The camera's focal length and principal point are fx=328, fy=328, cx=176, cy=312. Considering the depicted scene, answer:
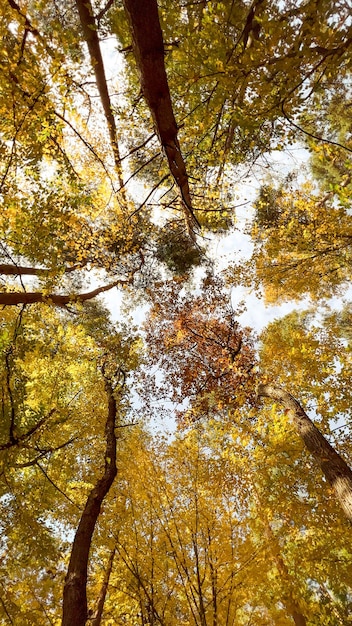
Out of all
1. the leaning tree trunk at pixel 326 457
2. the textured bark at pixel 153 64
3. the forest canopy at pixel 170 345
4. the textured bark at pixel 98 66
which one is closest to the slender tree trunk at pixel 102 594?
the forest canopy at pixel 170 345

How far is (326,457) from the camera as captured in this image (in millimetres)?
4527

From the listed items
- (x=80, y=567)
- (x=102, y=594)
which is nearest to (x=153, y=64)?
(x=80, y=567)

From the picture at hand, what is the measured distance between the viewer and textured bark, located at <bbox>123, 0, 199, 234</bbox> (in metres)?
2.68

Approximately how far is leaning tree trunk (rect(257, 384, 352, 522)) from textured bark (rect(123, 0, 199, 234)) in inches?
171

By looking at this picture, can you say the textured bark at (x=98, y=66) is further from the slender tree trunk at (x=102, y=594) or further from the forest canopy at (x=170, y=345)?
the slender tree trunk at (x=102, y=594)

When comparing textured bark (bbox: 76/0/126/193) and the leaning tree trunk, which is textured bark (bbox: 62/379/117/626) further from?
textured bark (bbox: 76/0/126/193)

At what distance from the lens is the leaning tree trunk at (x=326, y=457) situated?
13.4 feet

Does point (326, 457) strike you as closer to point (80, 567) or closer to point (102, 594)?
point (80, 567)

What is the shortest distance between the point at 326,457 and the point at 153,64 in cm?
504

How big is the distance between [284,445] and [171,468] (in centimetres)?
284

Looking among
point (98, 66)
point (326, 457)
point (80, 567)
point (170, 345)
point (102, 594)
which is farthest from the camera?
point (170, 345)

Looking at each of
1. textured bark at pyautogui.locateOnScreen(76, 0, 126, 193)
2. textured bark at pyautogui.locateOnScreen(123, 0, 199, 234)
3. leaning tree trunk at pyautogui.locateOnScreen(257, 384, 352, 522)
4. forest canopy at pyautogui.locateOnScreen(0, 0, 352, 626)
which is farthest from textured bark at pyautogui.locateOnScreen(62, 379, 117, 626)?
textured bark at pyautogui.locateOnScreen(76, 0, 126, 193)

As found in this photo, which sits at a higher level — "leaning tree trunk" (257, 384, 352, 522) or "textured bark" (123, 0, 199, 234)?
"textured bark" (123, 0, 199, 234)

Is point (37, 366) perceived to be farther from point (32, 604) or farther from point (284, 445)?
point (284, 445)
